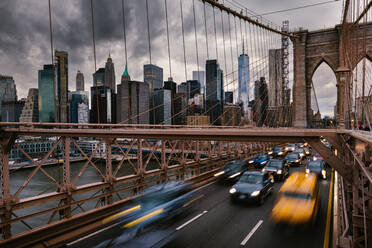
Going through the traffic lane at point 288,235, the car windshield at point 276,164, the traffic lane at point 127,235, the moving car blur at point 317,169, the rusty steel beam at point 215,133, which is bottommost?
the traffic lane at point 288,235

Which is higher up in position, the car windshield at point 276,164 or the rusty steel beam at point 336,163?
the rusty steel beam at point 336,163

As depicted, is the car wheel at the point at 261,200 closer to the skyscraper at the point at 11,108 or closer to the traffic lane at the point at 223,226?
the traffic lane at the point at 223,226

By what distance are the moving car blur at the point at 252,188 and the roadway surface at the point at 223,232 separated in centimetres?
53

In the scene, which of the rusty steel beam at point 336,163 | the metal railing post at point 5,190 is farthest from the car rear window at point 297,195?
the metal railing post at point 5,190

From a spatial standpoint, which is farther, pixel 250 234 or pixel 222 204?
pixel 222 204

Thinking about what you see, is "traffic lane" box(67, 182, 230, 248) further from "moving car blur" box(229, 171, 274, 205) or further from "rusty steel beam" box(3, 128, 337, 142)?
"rusty steel beam" box(3, 128, 337, 142)

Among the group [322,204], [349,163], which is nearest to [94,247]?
[349,163]

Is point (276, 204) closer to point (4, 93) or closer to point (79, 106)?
point (4, 93)

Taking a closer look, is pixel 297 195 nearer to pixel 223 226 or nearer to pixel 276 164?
pixel 276 164

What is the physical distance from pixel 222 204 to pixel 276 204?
280 cm

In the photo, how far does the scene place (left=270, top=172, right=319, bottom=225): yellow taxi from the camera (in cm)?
1070

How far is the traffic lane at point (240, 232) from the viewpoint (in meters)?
8.51

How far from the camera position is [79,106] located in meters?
159

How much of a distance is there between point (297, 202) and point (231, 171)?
633 cm
